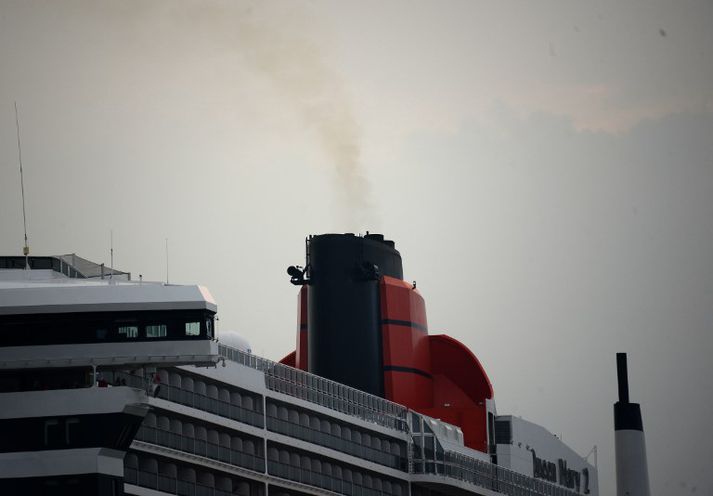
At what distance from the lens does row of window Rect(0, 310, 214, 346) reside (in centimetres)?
6153

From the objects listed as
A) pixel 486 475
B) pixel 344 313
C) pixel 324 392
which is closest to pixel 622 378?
pixel 486 475

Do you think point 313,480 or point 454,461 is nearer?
point 313,480

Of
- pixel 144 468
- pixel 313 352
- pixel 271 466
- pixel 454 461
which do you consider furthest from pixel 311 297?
pixel 144 468

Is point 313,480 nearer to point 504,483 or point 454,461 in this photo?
point 454,461

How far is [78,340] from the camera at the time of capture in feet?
202

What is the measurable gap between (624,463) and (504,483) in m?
9.41

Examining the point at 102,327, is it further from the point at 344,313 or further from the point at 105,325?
the point at 344,313

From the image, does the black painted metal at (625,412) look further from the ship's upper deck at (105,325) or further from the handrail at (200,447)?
the ship's upper deck at (105,325)

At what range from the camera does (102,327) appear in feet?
203

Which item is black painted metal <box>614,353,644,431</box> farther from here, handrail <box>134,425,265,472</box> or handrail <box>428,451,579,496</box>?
handrail <box>134,425,265,472</box>

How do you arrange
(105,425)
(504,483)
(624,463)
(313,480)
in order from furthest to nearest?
(624,463), (504,483), (313,480), (105,425)

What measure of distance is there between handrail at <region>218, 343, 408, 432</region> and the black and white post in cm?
1858

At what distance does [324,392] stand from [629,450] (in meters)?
26.7

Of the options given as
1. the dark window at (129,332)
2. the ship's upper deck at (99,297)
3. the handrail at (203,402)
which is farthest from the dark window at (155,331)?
the handrail at (203,402)
